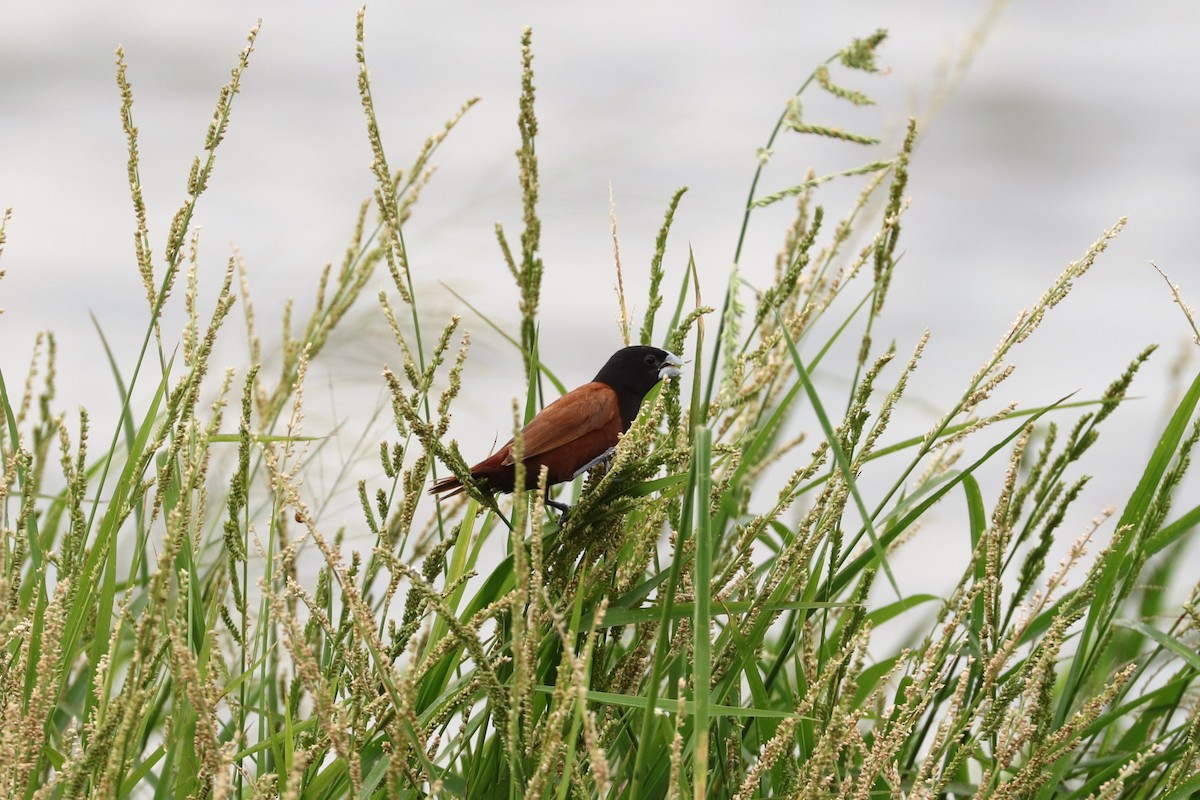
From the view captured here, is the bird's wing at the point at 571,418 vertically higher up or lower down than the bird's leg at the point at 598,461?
higher up

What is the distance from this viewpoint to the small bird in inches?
79.2

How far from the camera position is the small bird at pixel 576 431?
2012 millimetres

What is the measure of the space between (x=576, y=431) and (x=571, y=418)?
2 cm

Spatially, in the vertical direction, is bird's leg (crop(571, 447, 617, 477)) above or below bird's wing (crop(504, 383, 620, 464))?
below

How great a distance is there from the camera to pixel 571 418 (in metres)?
2.12

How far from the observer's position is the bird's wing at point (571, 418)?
6.84 ft

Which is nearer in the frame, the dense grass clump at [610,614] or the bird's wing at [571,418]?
the dense grass clump at [610,614]

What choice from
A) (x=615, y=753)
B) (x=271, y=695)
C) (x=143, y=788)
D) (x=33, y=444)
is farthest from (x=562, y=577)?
(x=33, y=444)

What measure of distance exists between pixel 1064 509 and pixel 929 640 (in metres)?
0.32

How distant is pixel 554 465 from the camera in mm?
2082

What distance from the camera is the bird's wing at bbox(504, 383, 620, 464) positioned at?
208 centimetres

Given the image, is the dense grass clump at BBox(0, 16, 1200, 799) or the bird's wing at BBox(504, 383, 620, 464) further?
the bird's wing at BBox(504, 383, 620, 464)

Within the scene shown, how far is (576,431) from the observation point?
2.12 meters

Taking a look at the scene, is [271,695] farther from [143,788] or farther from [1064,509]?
[1064,509]
